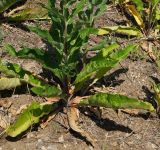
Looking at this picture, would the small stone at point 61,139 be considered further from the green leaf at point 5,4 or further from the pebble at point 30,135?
the green leaf at point 5,4

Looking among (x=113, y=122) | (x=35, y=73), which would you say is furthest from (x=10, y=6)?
(x=113, y=122)

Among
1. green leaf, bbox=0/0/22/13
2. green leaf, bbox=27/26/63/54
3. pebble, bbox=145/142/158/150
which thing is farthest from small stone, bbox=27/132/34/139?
green leaf, bbox=0/0/22/13

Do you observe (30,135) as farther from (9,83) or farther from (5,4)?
(5,4)

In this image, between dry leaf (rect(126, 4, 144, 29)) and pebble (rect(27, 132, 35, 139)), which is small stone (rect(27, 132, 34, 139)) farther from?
dry leaf (rect(126, 4, 144, 29))

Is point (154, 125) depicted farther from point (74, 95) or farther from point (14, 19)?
point (14, 19)

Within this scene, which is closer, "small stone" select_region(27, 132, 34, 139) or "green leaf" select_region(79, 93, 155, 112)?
"green leaf" select_region(79, 93, 155, 112)

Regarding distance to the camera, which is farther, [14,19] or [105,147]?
[14,19]

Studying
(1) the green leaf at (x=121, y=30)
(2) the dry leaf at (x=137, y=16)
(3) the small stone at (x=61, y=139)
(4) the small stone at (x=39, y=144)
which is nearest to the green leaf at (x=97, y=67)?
(3) the small stone at (x=61, y=139)
